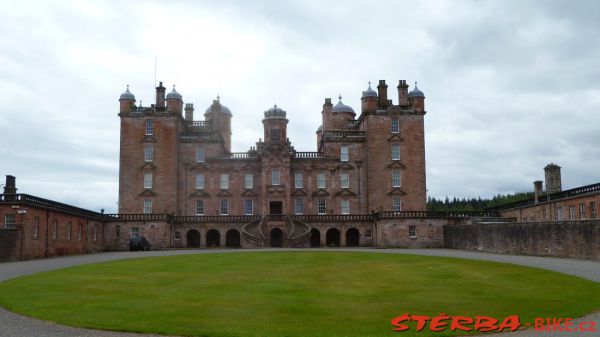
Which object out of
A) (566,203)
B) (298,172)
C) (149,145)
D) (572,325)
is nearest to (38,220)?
(149,145)

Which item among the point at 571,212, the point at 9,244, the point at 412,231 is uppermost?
the point at 571,212

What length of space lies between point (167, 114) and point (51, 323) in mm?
53267

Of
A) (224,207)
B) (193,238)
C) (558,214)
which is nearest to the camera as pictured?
(558,214)

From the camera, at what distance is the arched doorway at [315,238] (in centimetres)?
6322

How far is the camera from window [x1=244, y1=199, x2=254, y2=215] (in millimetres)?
67312

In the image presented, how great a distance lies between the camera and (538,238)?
3781cm

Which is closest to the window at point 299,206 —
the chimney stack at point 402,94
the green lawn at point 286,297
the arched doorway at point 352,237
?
the arched doorway at point 352,237

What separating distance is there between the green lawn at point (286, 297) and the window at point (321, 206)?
126 feet

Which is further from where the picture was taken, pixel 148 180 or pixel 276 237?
pixel 148 180

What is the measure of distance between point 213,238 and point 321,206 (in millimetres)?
12566

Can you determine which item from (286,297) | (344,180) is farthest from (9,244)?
(344,180)

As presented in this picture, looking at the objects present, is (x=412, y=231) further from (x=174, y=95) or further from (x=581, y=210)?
(x=174, y=95)

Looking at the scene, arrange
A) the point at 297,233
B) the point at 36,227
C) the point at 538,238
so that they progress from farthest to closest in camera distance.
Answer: the point at 297,233 → the point at 36,227 → the point at 538,238

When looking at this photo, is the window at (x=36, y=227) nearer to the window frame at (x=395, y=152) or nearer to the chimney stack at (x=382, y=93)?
the window frame at (x=395, y=152)
